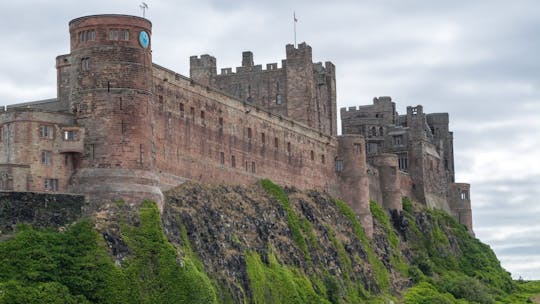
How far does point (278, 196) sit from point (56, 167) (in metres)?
34.2

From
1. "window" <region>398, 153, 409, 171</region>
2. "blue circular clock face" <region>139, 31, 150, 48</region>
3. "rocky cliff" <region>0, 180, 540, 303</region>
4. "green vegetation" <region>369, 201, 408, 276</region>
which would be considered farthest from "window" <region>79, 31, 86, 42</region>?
"window" <region>398, 153, 409, 171</region>

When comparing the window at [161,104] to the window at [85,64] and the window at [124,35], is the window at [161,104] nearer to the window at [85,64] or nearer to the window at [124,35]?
the window at [124,35]

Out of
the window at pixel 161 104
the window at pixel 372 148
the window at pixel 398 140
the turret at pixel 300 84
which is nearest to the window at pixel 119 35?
the window at pixel 161 104

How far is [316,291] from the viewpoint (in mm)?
105250

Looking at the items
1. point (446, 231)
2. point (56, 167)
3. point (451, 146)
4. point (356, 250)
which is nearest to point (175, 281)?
point (56, 167)

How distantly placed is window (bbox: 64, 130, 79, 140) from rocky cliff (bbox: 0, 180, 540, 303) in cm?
580

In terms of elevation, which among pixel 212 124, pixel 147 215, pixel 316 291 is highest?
pixel 212 124

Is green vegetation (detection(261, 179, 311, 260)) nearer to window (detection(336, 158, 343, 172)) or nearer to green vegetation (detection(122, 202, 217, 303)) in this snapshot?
window (detection(336, 158, 343, 172))

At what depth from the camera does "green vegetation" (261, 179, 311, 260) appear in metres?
109

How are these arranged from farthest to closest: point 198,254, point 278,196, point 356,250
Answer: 1. point 356,250
2. point 278,196
3. point 198,254

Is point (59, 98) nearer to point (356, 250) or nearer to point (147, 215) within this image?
point (147, 215)

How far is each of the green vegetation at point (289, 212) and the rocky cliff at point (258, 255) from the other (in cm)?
14

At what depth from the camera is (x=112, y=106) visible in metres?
82.1

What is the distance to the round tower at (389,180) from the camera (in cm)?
14100
